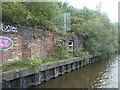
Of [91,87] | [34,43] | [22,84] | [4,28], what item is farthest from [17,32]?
[91,87]

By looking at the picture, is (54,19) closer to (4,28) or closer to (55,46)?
(55,46)

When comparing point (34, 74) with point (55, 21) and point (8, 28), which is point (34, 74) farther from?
point (55, 21)

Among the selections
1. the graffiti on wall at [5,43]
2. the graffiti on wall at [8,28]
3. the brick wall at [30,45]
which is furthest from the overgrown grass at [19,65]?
the graffiti on wall at [8,28]

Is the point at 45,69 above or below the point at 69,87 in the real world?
above

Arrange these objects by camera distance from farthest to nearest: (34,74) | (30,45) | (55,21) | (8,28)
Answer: (55,21) → (30,45) → (34,74) → (8,28)

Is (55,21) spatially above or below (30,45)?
above

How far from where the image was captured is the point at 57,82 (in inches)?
468

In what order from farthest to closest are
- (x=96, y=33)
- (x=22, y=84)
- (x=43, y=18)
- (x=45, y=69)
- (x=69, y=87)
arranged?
(x=96, y=33) < (x=43, y=18) < (x=45, y=69) < (x=69, y=87) < (x=22, y=84)

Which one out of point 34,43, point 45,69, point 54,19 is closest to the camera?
point 45,69

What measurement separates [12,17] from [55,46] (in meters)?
4.76

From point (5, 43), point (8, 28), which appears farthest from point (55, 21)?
point (5, 43)

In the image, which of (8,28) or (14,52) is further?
(14,52)

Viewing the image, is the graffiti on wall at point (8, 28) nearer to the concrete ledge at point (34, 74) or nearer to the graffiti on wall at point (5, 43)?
the graffiti on wall at point (5, 43)

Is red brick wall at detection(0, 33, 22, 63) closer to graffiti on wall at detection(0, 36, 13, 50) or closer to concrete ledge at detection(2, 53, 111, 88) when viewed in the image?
graffiti on wall at detection(0, 36, 13, 50)
